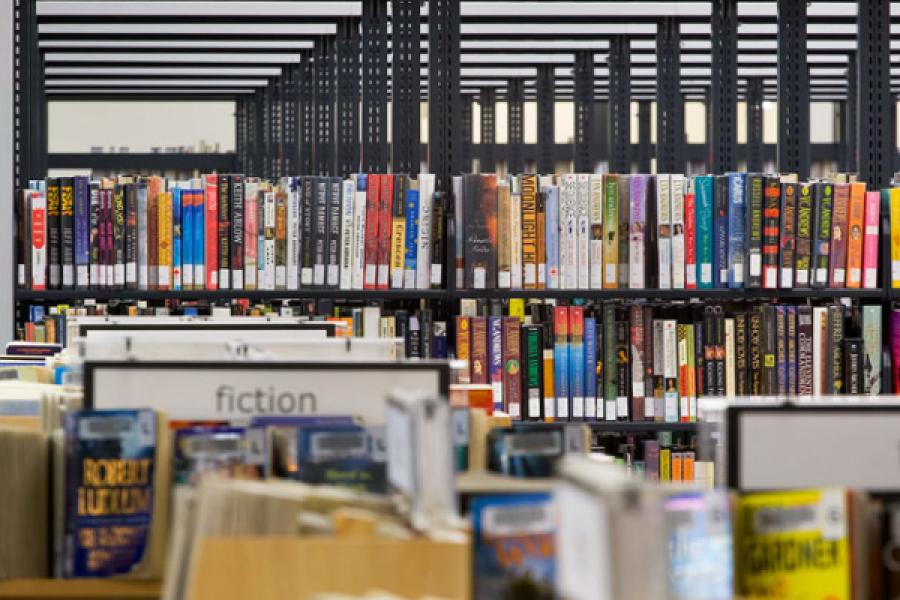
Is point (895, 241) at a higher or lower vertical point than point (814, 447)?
A: higher

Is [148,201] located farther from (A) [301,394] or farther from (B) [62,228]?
(A) [301,394]

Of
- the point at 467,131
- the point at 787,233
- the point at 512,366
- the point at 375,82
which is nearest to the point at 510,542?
the point at 512,366

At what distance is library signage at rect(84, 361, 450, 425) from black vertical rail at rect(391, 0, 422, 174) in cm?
307

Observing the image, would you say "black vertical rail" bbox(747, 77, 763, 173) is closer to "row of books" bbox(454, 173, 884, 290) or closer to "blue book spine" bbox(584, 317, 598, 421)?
"row of books" bbox(454, 173, 884, 290)

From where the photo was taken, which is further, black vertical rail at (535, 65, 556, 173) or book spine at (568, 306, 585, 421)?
black vertical rail at (535, 65, 556, 173)

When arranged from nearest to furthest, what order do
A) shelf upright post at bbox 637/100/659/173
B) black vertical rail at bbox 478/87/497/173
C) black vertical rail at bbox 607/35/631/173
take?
black vertical rail at bbox 607/35/631/173, black vertical rail at bbox 478/87/497/173, shelf upright post at bbox 637/100/659/173

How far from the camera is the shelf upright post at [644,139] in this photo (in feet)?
40.3

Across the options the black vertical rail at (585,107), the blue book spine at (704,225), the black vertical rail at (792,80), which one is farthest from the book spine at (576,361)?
the black vertical rail at (585,107)

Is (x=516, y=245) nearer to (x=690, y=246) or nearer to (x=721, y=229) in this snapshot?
(x=690, y=246)

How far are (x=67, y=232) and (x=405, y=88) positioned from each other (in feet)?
4.63

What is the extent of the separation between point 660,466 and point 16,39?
294 cm

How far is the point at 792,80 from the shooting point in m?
5.36

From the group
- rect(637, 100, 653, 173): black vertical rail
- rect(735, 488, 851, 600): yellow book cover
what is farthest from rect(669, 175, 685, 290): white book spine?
rect(637, 100, 653, 173): black vertical rail

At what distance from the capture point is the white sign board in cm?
200
